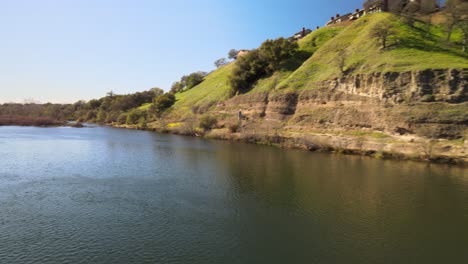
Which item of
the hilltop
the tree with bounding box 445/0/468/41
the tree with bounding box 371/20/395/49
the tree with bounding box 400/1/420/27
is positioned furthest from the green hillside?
the tree with bounding box 445/0/468/41

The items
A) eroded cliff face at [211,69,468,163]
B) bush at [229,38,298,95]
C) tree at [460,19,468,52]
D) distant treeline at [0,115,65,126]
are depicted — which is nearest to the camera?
eroded cliff face at [211,69,468,163]

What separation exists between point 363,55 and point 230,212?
2045 inches

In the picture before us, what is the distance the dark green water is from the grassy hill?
73.5 feet

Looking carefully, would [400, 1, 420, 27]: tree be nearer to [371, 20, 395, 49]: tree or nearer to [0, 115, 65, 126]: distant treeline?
[371, 20, 395, 49]: tree

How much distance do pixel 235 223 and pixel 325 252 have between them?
613 centimetres

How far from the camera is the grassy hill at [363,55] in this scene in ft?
176

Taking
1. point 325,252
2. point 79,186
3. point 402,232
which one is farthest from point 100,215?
point 402,232

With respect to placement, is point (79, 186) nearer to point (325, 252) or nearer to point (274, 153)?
point (325, 252)

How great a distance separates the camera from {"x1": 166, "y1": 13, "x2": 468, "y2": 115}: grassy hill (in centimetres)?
5369

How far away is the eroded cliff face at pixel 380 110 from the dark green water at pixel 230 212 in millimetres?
7676

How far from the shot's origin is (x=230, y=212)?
896 inches

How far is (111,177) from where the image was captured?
108 ft

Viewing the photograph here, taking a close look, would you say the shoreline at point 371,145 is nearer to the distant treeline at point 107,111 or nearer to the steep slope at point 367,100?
the steep slope at point 367,100

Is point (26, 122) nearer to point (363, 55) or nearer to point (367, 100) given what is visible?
point (363, 55)
